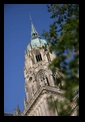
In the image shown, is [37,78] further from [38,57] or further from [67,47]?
[67,47]

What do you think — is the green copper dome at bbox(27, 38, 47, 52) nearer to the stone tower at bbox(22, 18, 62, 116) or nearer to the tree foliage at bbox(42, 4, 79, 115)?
the stone tower at bbox(22, 18, 62, 116)

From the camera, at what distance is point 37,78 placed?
171 feet

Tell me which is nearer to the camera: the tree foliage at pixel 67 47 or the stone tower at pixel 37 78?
the tree foliage at pixel 67 47

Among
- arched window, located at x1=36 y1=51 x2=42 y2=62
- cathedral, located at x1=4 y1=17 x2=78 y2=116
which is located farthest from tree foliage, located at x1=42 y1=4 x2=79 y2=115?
arched window, located at x1=36 y1=51 x2=42 y2=62

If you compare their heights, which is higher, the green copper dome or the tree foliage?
the green copper dome

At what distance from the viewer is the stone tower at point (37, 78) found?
137 feet

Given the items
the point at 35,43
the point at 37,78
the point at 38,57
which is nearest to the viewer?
the point at 37,78

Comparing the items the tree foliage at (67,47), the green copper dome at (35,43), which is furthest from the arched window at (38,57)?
the tree foliage at (67,47)

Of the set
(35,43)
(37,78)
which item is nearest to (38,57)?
(35,43)

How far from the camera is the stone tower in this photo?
41.6m

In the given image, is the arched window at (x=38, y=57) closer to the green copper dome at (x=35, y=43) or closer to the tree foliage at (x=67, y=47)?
the green copper dome at (x=35, y=43)

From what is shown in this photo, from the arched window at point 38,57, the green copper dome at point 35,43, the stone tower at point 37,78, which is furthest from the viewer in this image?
the green copper dome at point 35,43
